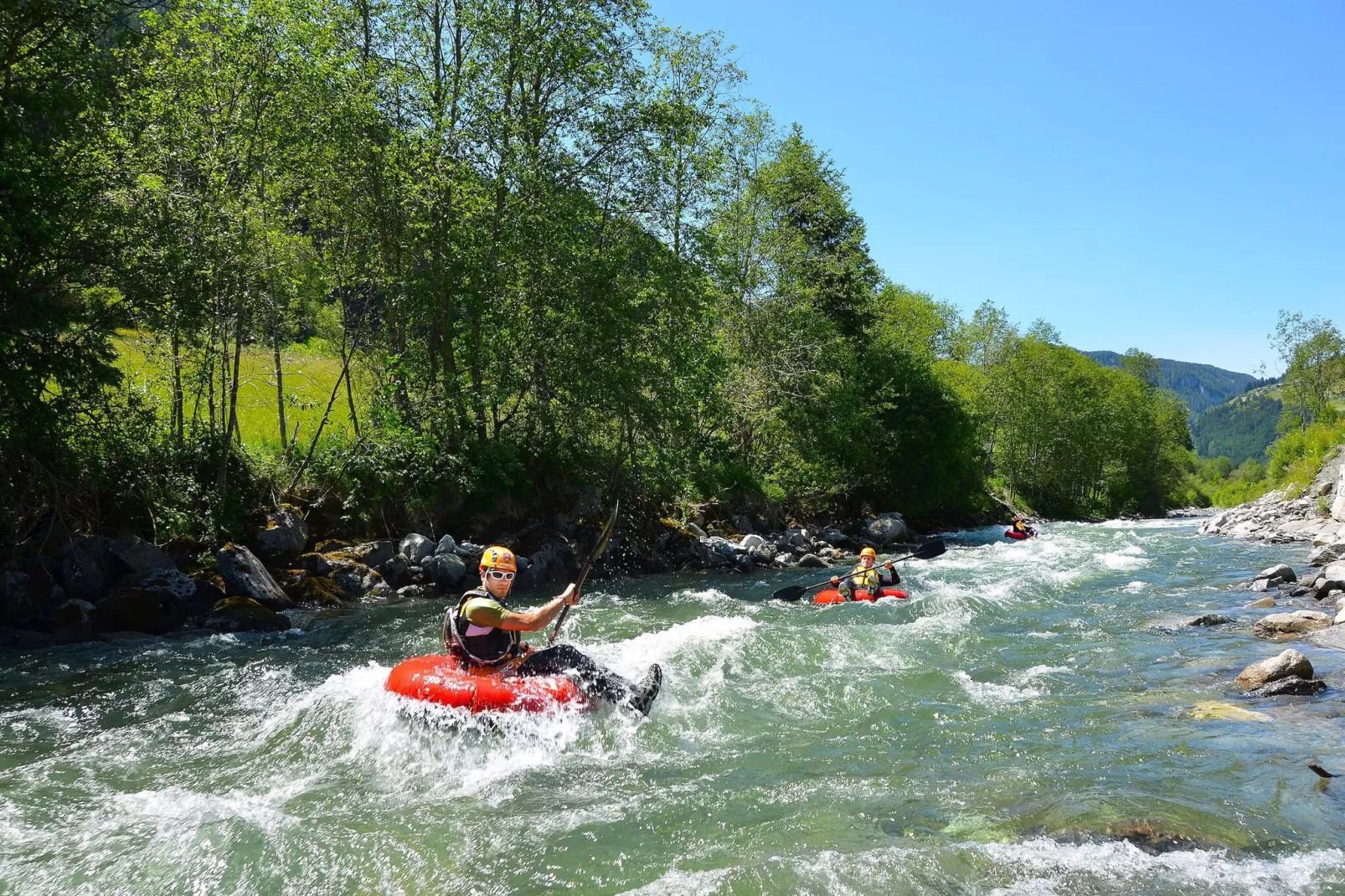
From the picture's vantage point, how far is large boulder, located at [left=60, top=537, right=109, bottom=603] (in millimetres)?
10719

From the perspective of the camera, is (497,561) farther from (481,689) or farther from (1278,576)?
(1278,576)

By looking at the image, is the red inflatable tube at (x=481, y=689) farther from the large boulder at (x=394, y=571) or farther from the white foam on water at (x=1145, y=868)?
the large boulder at (x=394, y=571)

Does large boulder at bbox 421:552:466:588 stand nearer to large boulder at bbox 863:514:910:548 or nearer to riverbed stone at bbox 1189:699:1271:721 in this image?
riverbed stone at bbox 1189:699:1271:721

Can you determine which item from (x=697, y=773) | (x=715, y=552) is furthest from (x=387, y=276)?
(x=697, y=773)

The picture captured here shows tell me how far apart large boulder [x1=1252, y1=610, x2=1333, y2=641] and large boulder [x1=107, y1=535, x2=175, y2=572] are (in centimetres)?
1395

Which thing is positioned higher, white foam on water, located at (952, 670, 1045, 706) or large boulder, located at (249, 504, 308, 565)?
large boulder, located at (249, 504, 308, 565)

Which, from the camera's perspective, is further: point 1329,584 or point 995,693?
point 1329,584

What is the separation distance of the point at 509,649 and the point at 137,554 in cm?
710

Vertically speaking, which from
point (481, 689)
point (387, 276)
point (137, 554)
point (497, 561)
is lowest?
point (481, 689)

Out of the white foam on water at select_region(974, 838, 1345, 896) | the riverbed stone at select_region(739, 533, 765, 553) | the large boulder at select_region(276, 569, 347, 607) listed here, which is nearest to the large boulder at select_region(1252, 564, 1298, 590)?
the riverbed stone at select_region(739, 533, 765, 553)

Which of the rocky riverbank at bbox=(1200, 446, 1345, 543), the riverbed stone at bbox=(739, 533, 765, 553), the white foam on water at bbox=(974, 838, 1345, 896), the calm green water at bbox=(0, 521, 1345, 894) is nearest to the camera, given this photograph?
the white foam on water at bbox=(974, 838, 1345, 896)

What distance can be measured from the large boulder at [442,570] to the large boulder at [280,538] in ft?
6.53

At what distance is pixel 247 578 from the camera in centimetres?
1196

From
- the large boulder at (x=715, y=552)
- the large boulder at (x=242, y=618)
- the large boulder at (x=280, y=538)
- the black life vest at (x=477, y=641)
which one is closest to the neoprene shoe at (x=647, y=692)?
the black life vest at (x=477, y=641)
